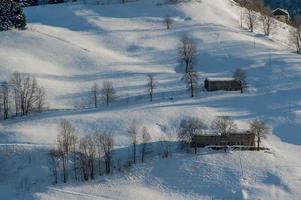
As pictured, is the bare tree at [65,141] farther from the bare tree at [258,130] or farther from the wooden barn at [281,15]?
the wooden barn at [281,15]

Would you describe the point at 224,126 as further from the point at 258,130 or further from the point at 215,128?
the point at 258,130

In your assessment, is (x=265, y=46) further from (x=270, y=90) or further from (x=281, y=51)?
(x=270, y=90)

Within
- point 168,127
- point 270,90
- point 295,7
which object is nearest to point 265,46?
point 270,90

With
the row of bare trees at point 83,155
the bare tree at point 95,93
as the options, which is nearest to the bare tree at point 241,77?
the bare tree at point 95,93

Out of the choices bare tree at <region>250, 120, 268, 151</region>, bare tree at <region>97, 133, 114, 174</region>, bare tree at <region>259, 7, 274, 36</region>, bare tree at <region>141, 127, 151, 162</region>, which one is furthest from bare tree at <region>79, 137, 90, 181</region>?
bare tree at <region>259, 7, 274, 36</region>

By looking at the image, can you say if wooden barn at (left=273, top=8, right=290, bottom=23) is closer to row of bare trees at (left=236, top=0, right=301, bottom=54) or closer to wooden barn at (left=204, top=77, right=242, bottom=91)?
row of bare trees at (left=236, top=0, right=301, bottom=54)

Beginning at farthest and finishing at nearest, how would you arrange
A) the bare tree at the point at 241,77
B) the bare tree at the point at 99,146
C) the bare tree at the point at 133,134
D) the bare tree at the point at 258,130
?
the bare tree at the point at 241,77, the bare tree at the point at 258,130, the bare tree at the point at 133,134, the bare tree at the point at 99,146

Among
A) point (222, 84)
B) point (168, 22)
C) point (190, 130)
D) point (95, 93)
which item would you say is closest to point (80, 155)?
point (190, 130)
